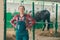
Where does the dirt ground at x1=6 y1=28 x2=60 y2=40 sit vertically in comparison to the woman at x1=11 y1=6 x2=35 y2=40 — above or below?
below

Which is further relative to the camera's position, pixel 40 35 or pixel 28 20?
pixel 40 35

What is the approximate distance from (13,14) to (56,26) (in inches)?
52.0

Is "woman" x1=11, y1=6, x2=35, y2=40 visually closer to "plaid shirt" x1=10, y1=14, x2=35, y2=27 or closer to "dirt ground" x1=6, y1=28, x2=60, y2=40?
"plaid shirt" x1=10, y1=14, x2=35, y2=27

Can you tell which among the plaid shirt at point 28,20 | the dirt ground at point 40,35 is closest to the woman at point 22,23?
the plaid shirt at point 28,20

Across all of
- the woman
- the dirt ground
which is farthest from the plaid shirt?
the dirt ground

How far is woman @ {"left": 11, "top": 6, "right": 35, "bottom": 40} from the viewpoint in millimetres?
6684

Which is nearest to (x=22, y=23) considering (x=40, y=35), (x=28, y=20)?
(x=28, y=20)

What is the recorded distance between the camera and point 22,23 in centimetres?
670

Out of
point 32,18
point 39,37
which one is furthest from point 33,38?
point 32,18

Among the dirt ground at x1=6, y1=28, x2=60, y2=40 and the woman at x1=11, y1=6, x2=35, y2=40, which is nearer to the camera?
the woman at x1=11, y1=6, x2=35, y2=40

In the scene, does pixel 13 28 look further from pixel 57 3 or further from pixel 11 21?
pixel 57 3

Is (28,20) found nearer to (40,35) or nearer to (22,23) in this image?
(22,23)

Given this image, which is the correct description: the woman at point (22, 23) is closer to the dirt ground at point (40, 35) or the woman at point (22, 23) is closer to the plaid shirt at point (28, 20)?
the plaid shirt at point (28, 20)

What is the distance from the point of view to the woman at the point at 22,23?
6684 mm
